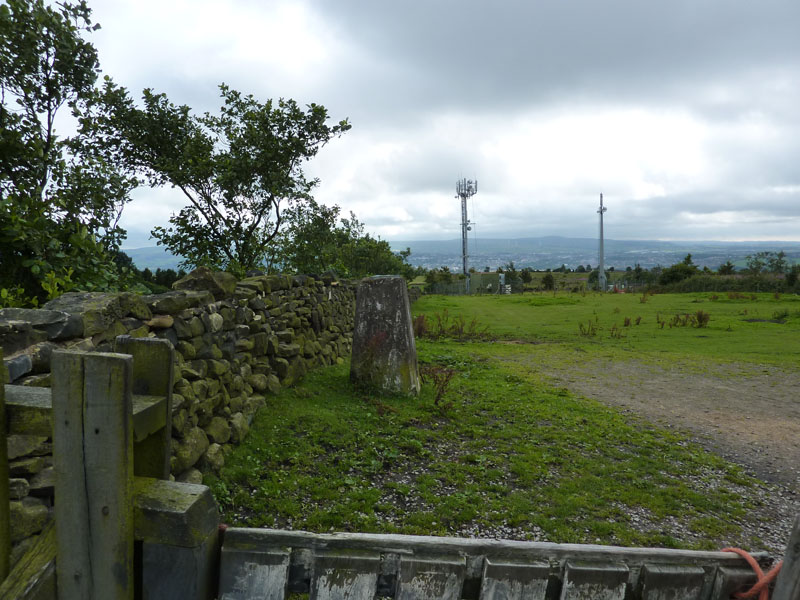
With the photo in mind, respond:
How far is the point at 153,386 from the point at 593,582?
5.35 feet

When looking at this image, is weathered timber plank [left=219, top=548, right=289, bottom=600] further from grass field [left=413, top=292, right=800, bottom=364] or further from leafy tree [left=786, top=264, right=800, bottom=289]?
leafy tree [left=786, top=264, right=800, bottom=289]

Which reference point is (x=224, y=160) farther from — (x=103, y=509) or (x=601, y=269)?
(x=601, y=269)

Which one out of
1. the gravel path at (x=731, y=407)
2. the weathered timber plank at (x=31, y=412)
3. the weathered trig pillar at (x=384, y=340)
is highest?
the weathered timber plank at (x=31, y=412)

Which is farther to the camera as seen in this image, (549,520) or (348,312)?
(348,312)

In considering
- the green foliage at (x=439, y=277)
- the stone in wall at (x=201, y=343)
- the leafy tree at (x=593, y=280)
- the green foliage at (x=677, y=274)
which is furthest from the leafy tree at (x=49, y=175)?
the leafy tree at (x=593, y=280)

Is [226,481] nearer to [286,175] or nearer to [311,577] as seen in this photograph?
[311,577]

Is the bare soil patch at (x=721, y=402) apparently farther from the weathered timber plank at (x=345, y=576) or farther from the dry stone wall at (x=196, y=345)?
the weathered timber plank at (x=345, y=576)

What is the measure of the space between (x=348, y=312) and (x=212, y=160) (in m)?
4.87

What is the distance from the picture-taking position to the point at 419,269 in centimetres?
5441

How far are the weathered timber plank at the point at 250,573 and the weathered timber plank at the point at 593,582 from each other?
92cm

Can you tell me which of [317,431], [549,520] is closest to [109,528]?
[549,520]

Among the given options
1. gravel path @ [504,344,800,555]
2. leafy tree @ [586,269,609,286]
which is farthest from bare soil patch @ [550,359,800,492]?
leafy tree @ [586,269,609,286]

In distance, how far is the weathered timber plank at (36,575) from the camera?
4.43ft

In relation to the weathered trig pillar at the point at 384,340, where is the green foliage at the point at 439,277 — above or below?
above
